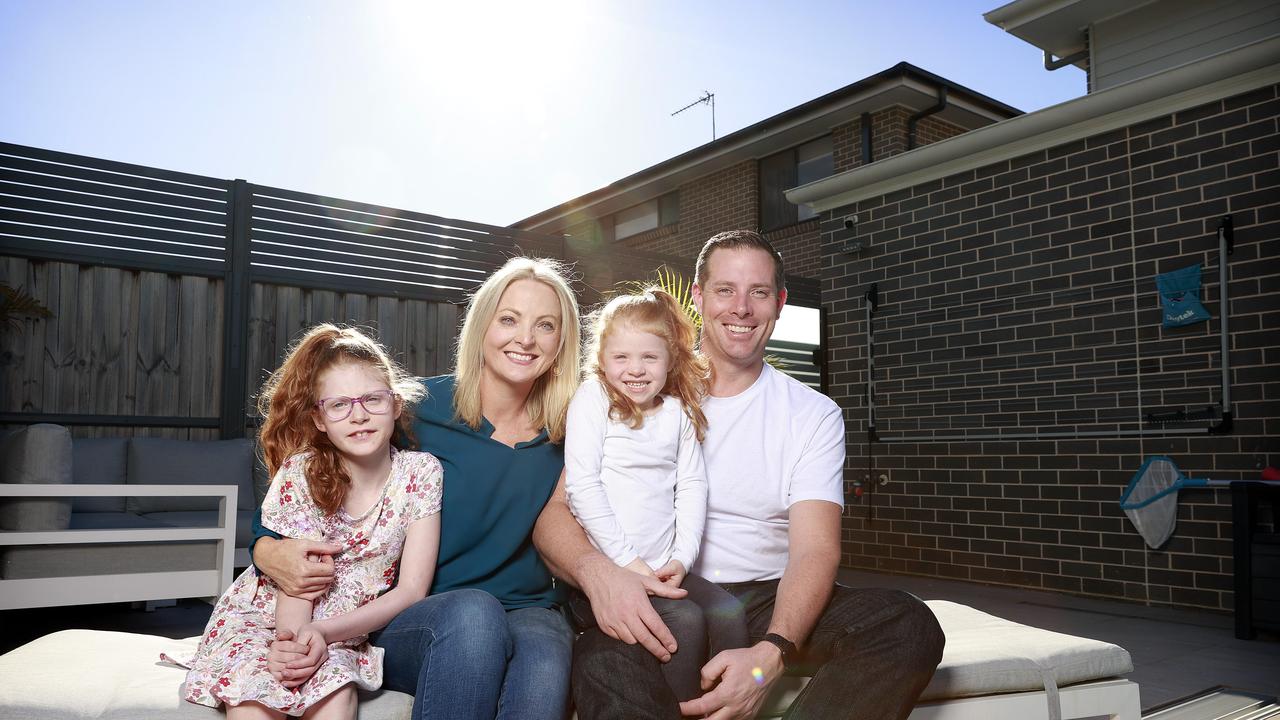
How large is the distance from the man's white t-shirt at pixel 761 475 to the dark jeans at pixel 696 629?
0.22m

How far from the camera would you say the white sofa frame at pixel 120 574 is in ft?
10.5

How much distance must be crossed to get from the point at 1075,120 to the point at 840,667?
15.9 feet

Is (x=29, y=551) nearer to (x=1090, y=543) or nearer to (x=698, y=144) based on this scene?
(x=1090, y=543)

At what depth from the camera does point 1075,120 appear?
5.30m

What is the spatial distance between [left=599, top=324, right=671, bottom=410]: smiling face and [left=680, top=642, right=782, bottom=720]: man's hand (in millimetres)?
565

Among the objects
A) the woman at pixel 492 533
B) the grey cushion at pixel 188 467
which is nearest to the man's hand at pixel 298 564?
the woman at pixel 492 533

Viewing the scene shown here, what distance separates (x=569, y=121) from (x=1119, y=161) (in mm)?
3696

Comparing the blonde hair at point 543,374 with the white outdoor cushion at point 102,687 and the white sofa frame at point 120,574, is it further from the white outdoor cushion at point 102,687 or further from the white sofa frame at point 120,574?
the white sofa frame at point 120,574

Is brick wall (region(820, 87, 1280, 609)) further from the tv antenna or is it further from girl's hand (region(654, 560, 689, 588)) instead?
the tv antenna

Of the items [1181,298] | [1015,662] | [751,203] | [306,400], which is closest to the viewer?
[306,400]

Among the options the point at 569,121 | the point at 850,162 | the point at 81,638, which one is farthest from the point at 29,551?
the point at 850,162

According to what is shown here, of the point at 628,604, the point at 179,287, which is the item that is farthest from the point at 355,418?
the point at 179,287

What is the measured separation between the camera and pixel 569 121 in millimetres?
6484

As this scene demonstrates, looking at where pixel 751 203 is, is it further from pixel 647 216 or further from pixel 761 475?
pixel 761 475
